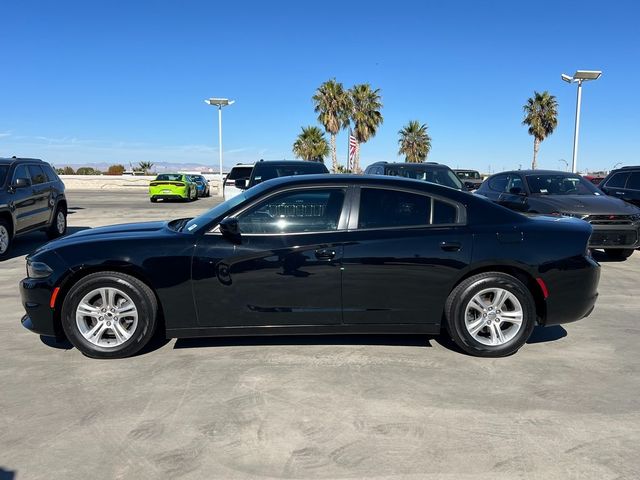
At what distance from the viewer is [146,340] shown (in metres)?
4.22

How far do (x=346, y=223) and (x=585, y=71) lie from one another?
22550 mm

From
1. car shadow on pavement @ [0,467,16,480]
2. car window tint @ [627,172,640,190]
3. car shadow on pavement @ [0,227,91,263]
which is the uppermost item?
car window tint @ [627,172,640,190]

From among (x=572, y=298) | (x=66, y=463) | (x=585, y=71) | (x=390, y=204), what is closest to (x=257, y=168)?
(x=390, y=204)

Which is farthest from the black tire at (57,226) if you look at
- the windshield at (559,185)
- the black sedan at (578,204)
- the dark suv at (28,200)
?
the windshield at (559,185)

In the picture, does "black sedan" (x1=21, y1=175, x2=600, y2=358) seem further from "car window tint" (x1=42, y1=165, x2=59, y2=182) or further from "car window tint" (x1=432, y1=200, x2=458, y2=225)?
"car window tint" (x1=42, y1=165, x2=59, y2=182)

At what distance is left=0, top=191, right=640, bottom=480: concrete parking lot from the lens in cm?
278

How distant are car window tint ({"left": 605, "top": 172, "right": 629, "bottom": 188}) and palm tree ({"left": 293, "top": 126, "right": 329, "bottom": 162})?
39945mm

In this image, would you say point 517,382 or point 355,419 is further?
point 517,382

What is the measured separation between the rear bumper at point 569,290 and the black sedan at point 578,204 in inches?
141

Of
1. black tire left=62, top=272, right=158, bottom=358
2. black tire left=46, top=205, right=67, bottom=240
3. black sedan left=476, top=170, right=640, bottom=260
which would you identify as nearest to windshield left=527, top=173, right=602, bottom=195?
black sedan left=476, top=170, right=640, bottom=260

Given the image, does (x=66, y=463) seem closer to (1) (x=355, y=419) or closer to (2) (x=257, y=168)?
(1) (x=355, y=419)

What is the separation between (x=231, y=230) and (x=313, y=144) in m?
47.8

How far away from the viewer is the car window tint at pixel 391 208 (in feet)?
14.3

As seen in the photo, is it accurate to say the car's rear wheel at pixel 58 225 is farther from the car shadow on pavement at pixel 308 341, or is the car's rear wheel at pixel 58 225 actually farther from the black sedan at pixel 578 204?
the black sedan at pixel 578 204
